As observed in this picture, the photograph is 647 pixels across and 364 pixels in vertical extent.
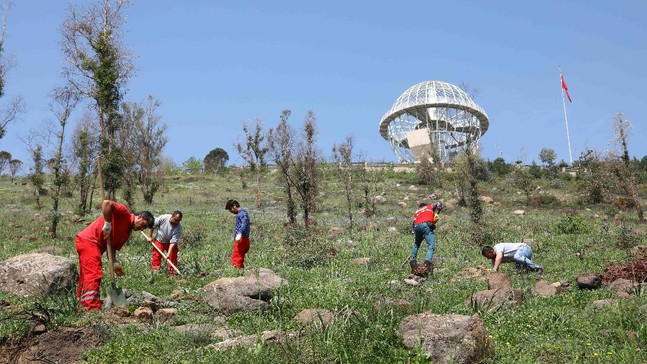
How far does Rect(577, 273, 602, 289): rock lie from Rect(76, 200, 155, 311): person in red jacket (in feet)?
20.9

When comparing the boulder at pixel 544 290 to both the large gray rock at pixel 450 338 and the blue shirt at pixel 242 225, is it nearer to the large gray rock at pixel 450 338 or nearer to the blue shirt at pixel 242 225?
the large gray rock at pixel 450 338

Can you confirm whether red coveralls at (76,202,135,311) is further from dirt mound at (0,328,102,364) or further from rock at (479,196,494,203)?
rock at (479,196,494,203)

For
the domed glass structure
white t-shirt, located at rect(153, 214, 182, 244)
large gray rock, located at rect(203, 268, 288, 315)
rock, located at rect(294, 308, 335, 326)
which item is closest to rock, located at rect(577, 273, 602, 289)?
rock, located at rect(294, 308, 335, 326)

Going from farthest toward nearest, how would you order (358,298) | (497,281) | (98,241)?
1. (497,281)
2. (98,241)
3. (358,298)

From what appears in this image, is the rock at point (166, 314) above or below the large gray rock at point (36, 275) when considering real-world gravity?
below

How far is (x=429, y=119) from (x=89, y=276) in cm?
5033

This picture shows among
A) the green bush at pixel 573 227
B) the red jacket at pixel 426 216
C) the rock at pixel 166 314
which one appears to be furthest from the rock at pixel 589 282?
the green bush at pixel 573 227

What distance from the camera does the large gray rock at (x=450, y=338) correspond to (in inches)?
193

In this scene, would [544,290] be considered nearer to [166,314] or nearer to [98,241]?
[166,314]

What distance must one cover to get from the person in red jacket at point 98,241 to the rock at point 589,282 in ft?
20.9

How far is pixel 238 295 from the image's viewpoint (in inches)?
277

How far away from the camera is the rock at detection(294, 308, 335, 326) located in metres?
5.80

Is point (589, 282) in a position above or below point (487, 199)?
above

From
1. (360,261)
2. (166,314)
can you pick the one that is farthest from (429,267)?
(166,314)
